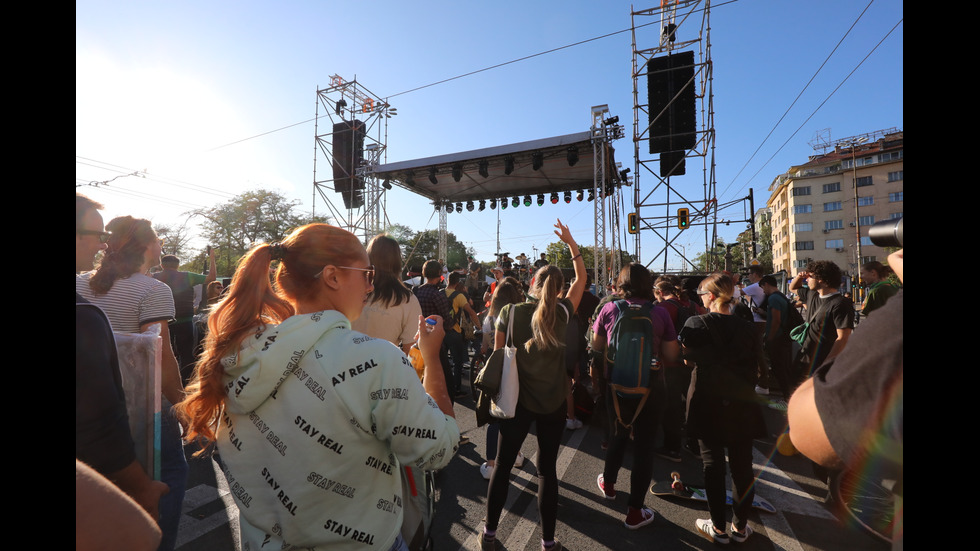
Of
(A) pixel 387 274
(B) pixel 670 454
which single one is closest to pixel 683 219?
(B) pixel 670 454

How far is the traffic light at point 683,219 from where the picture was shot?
12109mm

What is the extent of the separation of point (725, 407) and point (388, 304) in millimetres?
2405

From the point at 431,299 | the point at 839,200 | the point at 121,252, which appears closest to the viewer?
the point at 121,252

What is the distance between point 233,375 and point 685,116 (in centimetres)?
1342

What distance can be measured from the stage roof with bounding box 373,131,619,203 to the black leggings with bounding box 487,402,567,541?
33.4ft

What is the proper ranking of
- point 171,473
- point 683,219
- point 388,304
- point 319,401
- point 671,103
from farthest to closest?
1. point 683,219
2. point 671,103
3. point 388,304
4. point 171,473
5. point 319,401

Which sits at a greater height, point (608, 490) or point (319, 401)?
point (319, 401)

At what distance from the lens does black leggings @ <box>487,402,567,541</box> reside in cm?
254

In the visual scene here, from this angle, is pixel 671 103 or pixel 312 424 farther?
pixel 671 103

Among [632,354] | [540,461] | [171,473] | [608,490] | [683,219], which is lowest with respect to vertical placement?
[608,490]

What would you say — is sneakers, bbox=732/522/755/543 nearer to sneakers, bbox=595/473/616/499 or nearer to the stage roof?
sneakers, bbox=595/473/616/499

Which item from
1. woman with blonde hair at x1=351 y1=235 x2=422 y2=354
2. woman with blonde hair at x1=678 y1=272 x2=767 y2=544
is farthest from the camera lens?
woman with blonde hair at x1=351 y1=235 x2=422 y2=354

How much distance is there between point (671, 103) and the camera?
11.8m

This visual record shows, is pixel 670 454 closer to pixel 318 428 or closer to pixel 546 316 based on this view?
pixel 546 316
